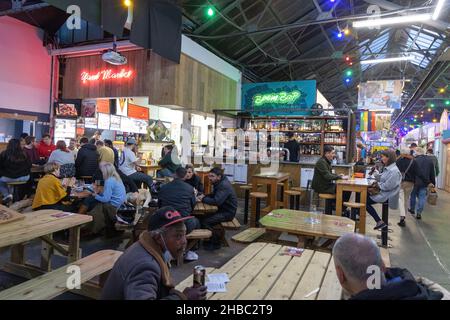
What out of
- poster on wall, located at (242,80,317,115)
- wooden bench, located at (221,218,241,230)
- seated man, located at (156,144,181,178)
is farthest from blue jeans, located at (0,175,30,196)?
poster on wall, located at (242,80,317,115)

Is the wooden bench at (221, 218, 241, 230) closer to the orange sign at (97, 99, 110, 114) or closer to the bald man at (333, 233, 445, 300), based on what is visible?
the bald man at (333, 233, 445, 300)

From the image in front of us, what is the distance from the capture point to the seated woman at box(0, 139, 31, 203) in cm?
625

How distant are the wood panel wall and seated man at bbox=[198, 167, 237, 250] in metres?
4.53

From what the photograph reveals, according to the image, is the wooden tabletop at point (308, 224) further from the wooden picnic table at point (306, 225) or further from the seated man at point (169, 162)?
the seated man at point (169, 162)

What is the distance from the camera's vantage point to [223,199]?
487 cm

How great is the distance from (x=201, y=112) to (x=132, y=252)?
872 centimetres

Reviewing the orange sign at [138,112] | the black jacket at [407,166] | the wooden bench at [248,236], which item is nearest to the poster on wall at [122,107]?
the orange sign at [138,112]

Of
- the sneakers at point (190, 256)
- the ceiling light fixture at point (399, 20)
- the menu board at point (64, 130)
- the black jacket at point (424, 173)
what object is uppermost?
the ceiling light fixture at point (399, 20)

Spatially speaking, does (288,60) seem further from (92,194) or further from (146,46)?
(92,194)

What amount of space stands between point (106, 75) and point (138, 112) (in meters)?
1.73

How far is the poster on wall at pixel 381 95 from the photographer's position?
42.2ft

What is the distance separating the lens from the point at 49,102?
9703 millimetres

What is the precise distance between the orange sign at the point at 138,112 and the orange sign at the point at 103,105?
775 millimetres

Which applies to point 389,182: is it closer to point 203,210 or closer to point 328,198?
point 328,198
